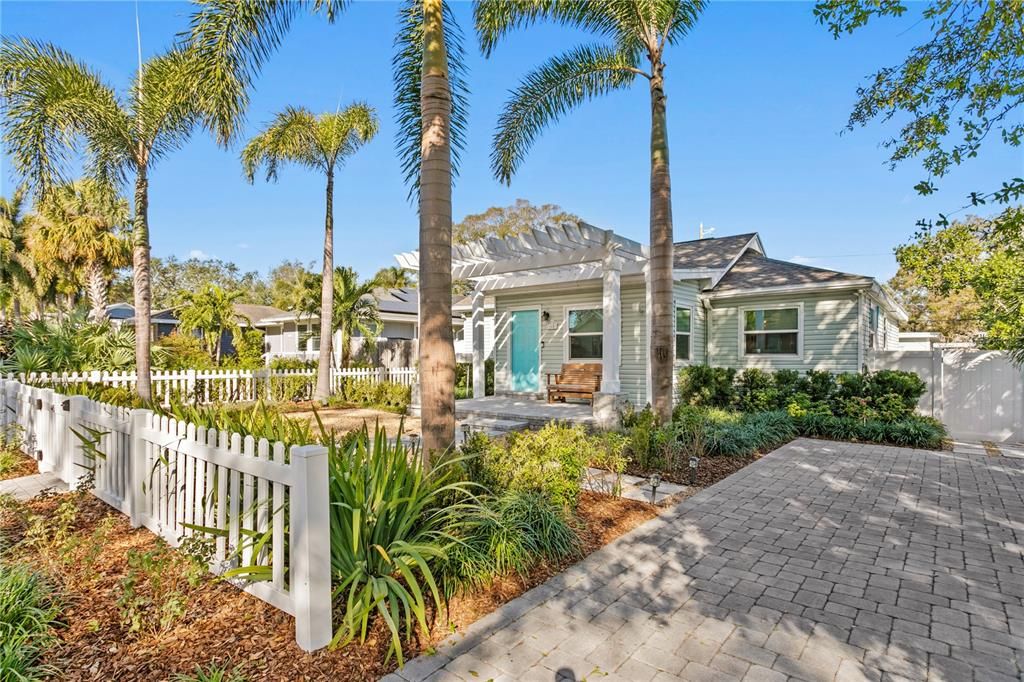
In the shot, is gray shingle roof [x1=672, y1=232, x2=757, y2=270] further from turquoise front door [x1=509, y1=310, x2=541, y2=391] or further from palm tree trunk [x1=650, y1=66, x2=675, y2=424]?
palm tree trunk [x1=650, y1=66, x2=675, y2=424]

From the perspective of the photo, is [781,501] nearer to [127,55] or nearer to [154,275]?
[127,55]

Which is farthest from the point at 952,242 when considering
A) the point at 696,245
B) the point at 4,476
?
the point at 4,476

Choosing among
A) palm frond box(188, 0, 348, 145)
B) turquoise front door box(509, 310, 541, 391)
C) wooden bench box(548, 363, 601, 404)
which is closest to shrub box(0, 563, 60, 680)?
palm frond box(188, 0, 348, 145)

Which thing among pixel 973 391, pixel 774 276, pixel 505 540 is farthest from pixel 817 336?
pixel 505 540

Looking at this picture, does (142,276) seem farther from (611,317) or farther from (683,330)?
(683,330)

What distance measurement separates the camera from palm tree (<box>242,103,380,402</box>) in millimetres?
12586

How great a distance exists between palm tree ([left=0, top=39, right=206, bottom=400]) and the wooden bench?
7791 millimetres

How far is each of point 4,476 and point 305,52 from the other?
6422 mm

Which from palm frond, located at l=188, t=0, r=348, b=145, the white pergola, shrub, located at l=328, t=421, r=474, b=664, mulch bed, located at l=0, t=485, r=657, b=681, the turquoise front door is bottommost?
mulch bed, located at l=0, t=485, r=657, b=681

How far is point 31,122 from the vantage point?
706 cm

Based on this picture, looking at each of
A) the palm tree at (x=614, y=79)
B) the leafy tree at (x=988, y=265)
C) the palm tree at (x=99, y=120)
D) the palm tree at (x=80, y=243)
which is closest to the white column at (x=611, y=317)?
the palm tree at (x=614, y=79)

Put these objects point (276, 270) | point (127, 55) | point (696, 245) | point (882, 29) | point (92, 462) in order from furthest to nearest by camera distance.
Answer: point (276, 270), point (696, 245), point (127, 55), point (882, 29), point (92, 462)

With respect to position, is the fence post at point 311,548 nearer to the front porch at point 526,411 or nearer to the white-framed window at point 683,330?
the front porch at point 526,411

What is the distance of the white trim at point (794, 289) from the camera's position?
1031 cm
